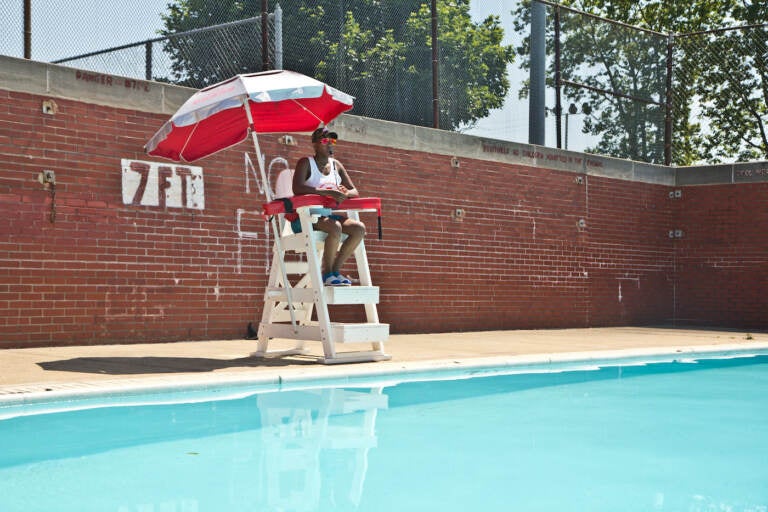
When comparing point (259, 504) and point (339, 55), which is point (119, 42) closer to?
point (339, 55)

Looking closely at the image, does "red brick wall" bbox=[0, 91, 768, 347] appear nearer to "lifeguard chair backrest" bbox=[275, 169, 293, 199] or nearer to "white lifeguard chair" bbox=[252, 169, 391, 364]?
"white lifeguard chair" bbox=[252, 169, 391, 364]

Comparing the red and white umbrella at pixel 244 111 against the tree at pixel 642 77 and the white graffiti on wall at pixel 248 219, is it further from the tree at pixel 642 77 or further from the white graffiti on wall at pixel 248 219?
the tree at pixel 642 77

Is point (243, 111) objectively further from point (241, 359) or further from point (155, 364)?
point (155, 364)

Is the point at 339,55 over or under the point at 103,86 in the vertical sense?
over

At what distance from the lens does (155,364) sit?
6.95 metres

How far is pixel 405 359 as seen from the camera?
25.1 ft

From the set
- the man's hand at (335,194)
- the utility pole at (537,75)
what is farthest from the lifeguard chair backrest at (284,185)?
the utility pole at (537,75)

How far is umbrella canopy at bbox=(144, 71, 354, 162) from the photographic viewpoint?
7273 millimetres

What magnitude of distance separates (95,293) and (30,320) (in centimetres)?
68

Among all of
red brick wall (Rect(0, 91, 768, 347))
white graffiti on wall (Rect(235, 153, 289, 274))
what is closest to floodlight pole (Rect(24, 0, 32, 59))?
red brick wall (Rect(0, 91, 768, 347))

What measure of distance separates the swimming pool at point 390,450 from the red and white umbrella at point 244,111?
2.46 meters

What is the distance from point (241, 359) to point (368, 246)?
12.6 feet

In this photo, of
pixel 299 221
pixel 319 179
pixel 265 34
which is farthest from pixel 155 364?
pixel 265 34

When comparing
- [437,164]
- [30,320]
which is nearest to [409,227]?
[437,164]
